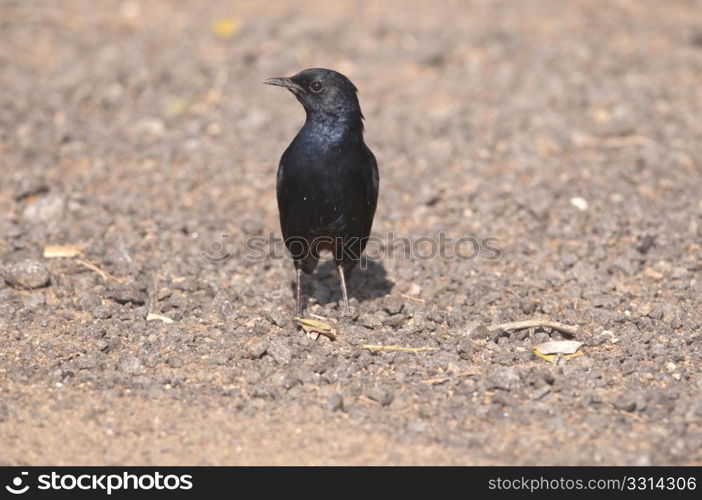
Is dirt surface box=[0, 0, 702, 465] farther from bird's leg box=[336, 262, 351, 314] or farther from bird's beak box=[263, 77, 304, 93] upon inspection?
bird's beak box=[263, 77, 304, 93]

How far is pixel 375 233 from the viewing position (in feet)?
25.1

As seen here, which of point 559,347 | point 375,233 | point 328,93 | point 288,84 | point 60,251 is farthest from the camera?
point 375,233

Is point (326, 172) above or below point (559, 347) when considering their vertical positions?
above

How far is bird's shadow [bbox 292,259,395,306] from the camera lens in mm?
6797

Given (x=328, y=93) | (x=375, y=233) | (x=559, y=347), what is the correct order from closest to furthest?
(x=559, y=347) → (x=328, y=93) → (x=375, y=233)

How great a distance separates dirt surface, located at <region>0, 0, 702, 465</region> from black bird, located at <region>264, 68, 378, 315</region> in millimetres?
591

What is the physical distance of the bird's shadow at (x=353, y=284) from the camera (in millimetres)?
6797

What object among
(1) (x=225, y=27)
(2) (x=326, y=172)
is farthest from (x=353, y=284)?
(1) (x=225, y=27)

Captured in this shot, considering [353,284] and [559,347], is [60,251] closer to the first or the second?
[353,284]

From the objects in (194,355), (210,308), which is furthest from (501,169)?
(194,355)

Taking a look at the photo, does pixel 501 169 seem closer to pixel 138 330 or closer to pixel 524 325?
pixel 524 325

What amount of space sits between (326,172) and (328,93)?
0.54 metres

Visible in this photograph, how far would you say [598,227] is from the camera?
746 centimetres

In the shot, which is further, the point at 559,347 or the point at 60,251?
the point at 60,251
